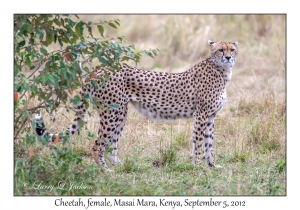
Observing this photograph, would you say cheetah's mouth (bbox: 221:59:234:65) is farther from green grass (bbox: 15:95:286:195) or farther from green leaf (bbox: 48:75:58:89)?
green leaf (bbox: 48:75:58:89)

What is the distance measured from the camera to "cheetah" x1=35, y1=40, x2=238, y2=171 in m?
5.19

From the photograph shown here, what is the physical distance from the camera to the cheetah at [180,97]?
204 inches

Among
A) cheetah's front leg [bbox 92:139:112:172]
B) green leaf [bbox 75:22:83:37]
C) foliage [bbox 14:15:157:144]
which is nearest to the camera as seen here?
foliage [bbox 14:15:157:144]

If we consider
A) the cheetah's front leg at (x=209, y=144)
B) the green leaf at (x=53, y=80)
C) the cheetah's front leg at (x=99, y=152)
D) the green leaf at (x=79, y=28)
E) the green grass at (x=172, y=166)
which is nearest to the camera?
the green leaf at (x=53, y=80)

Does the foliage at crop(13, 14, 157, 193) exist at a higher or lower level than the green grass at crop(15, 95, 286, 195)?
higher

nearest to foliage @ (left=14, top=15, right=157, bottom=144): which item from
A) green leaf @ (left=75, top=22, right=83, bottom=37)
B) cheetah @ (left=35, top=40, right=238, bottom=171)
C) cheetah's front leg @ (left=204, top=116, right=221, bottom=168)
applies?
green leaf @ (left=75, top=22, right=83, bottom=37)

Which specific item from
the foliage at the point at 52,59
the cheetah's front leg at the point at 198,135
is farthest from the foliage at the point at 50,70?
the cheetah's front leg at the point at 198,135

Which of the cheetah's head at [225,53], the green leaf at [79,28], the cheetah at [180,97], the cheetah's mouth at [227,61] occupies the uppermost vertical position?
the green leaf at [79,28]

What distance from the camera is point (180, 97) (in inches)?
215

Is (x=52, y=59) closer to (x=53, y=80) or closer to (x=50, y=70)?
(x=50, y=70)

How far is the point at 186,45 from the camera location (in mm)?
9758

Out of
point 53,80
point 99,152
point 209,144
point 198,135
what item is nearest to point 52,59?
point 53,80

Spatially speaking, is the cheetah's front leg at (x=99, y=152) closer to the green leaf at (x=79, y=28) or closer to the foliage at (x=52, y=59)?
the foliage at (x=52, y=59)
